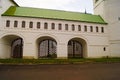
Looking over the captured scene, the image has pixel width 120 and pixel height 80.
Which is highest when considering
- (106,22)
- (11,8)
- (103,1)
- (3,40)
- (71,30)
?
(103,1)

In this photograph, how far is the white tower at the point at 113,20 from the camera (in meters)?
31.0

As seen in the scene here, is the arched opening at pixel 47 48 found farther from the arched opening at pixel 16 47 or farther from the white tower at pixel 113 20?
the white tower at pixel 113 20

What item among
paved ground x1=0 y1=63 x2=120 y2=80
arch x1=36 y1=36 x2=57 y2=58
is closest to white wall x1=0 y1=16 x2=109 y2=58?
arch x1=36 y1=36 x2=57 y2=58

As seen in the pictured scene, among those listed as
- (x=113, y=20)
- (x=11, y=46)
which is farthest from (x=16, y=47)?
(x=113, y=20)

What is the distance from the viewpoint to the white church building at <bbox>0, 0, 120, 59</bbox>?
26.8 m

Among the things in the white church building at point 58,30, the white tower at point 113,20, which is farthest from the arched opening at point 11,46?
the white tower at point 113,20

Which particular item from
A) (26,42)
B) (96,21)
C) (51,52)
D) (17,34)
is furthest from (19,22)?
(96,21)

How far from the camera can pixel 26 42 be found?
26.8 meters

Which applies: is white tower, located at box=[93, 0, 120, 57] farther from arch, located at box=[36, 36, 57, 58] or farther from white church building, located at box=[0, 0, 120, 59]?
arch, located at box=[36, 36, 57, 58]

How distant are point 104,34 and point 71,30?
771 centimetres

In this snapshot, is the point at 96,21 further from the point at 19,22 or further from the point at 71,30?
the point at 19,22

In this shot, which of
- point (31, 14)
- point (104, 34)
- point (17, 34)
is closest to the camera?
point (17, 34)

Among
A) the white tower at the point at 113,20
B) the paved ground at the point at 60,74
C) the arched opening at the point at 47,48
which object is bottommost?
the paved ground at the point at 60,74

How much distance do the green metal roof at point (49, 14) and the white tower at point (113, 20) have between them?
5.33 feet
